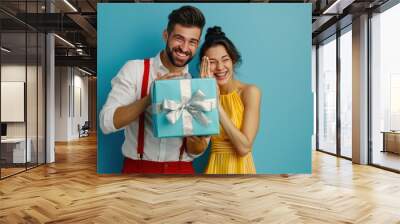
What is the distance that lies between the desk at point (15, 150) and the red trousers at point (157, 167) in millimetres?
2188

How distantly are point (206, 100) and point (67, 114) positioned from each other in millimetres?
12303

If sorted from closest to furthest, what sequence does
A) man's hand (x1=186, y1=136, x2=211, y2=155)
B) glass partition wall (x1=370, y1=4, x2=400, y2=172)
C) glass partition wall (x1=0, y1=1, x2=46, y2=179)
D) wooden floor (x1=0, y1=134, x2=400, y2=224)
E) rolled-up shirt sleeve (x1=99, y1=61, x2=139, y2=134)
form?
wooden floor (x1=0, y1=134, x2=400, y2=224), rolled-up shirt sleeve (x1=99, y1=61, x2=139, y2=134), man's hand (x1=186, y1=136, x2=211, y2=155), glass partition wall (x1=0, y1=1, x2=46, y2=179), glass partition wall (x1=370, y1=4, x2=400, y2=172)

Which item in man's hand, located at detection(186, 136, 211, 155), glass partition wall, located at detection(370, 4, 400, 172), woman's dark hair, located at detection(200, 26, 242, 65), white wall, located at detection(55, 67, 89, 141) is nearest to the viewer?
man's hand, located at detection(186, 136, 211, 155)

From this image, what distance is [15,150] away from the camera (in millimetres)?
6953

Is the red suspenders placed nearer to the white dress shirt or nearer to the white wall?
the white dress shirt

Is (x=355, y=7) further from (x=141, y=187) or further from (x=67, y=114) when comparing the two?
(x=67, y=114)

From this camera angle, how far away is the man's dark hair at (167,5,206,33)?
5.63m

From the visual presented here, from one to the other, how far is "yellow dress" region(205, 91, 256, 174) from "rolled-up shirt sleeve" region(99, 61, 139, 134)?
4.23 feet

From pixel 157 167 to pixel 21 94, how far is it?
305 cm

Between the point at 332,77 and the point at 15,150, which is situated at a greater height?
the point at 332,77

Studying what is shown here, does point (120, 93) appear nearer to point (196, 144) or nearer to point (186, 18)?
point (196, 144)

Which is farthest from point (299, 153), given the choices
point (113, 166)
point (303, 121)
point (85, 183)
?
point (85, 183)

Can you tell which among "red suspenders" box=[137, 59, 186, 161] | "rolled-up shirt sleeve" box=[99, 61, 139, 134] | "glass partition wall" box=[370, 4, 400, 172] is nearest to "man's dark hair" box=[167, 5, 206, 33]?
"red suspenders" box=[137, 59, 186, 161]

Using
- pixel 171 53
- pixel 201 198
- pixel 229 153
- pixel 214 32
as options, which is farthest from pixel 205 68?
pixel 201 198
